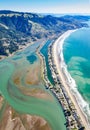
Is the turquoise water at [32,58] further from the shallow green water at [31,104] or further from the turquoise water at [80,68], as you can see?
the shallow green water at [31,104]

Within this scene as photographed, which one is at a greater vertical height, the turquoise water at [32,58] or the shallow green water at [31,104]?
the turquoise water at [32,58]

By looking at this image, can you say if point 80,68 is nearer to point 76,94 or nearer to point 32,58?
point 76,94

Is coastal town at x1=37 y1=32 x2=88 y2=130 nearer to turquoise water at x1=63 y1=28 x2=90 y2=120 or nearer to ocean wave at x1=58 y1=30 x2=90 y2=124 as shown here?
ocean wave at x1=58 y1=30 x2=90 y2=124

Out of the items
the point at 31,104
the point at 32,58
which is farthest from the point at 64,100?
the point at 32,58

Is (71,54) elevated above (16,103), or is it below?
above

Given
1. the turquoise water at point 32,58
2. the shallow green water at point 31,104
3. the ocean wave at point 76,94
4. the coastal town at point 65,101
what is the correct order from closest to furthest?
the coastal town at point 65,101, the shallow green water at point 31,104, the ocean wave at point 76,94, the turquoise water at point 32,58

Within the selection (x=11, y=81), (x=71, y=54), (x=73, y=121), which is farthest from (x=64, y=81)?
(x=71, y=54)

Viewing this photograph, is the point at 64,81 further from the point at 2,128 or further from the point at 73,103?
the point at 2,128

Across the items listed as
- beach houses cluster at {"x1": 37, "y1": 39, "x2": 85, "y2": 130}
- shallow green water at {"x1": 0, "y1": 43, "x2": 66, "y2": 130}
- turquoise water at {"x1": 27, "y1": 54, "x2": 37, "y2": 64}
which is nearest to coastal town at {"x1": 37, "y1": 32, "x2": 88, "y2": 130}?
beach houses cluster at {"x1": 37, "y1": 39, "x2": 85, "y2": 130}

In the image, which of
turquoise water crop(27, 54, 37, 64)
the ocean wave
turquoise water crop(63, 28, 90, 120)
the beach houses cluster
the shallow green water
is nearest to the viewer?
the beach houses cluster

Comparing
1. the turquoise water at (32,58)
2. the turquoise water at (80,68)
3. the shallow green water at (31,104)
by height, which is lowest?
the shallow green water at (31,104)

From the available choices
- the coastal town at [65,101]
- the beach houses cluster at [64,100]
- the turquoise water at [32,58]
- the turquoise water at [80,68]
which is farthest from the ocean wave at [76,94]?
the turquoise water at [32,58]
